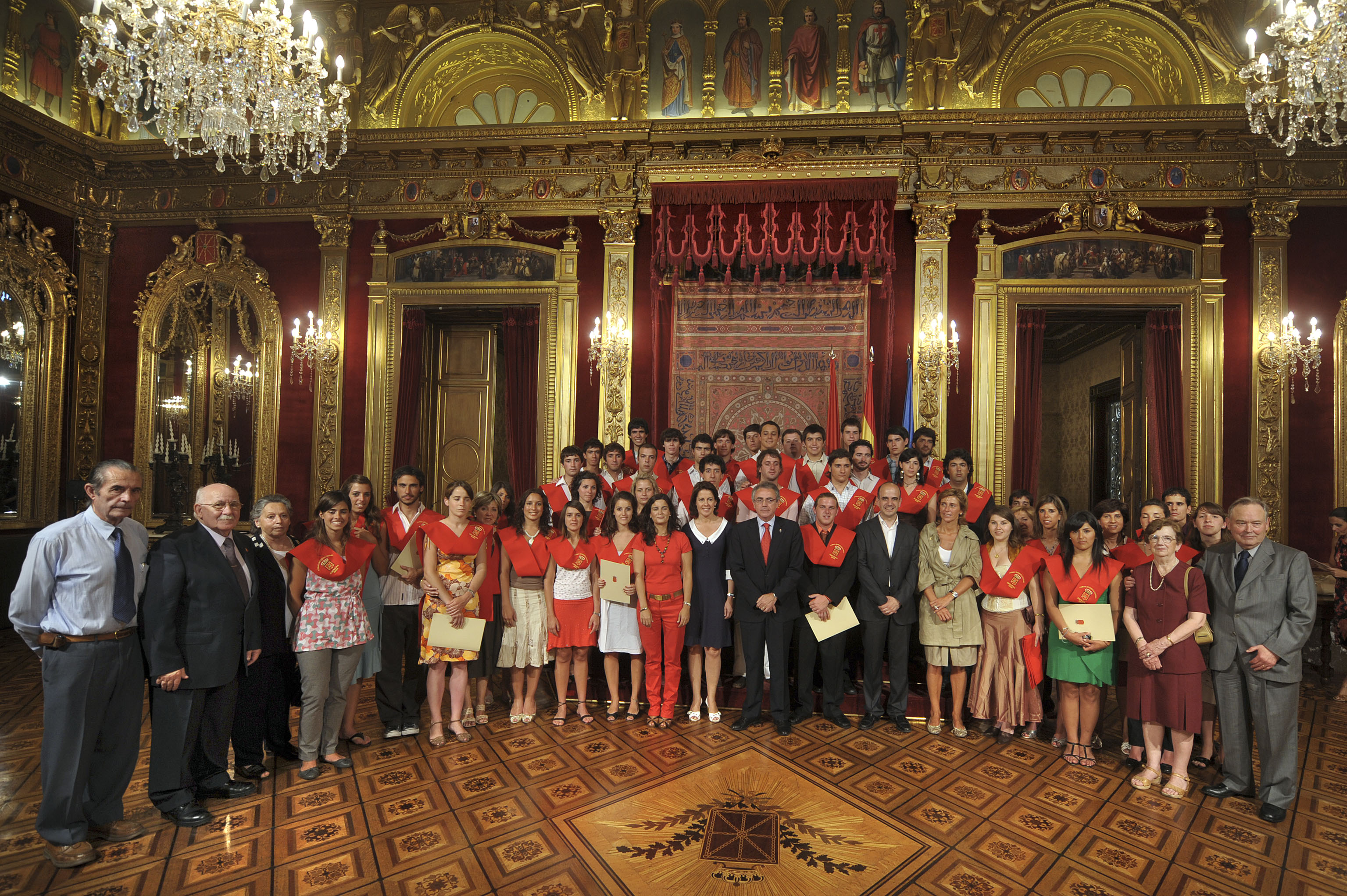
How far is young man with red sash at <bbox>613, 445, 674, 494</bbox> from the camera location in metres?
5.53

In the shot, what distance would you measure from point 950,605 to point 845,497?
1.11m

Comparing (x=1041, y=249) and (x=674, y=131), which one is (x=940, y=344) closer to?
(x=1041, y=249)

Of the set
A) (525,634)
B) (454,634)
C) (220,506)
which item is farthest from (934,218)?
(220,506)

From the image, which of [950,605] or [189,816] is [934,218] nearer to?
[950,605]

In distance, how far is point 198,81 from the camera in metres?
4.75

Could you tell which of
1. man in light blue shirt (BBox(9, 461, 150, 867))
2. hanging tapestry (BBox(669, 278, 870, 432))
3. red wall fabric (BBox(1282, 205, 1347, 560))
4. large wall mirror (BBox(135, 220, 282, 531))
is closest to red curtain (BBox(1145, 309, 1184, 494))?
red wall fabric (BBox(1282, 205, 1347, 560))

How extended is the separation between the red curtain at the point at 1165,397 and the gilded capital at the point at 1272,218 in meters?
1.15

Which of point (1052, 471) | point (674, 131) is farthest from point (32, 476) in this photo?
point (1052, 471)

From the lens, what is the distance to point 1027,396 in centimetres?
739

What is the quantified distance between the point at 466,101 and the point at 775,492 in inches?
279

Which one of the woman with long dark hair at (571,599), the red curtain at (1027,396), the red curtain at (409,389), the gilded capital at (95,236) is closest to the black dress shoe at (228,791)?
the woman with long dark hair at (571,599)

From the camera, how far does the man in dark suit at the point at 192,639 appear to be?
3115mm

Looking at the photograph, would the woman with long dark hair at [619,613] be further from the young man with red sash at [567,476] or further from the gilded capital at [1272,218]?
the gilded capital at [1272,218]

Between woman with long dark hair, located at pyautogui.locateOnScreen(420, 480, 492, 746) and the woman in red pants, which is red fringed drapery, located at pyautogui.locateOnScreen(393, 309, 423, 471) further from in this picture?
the woman in red pants
